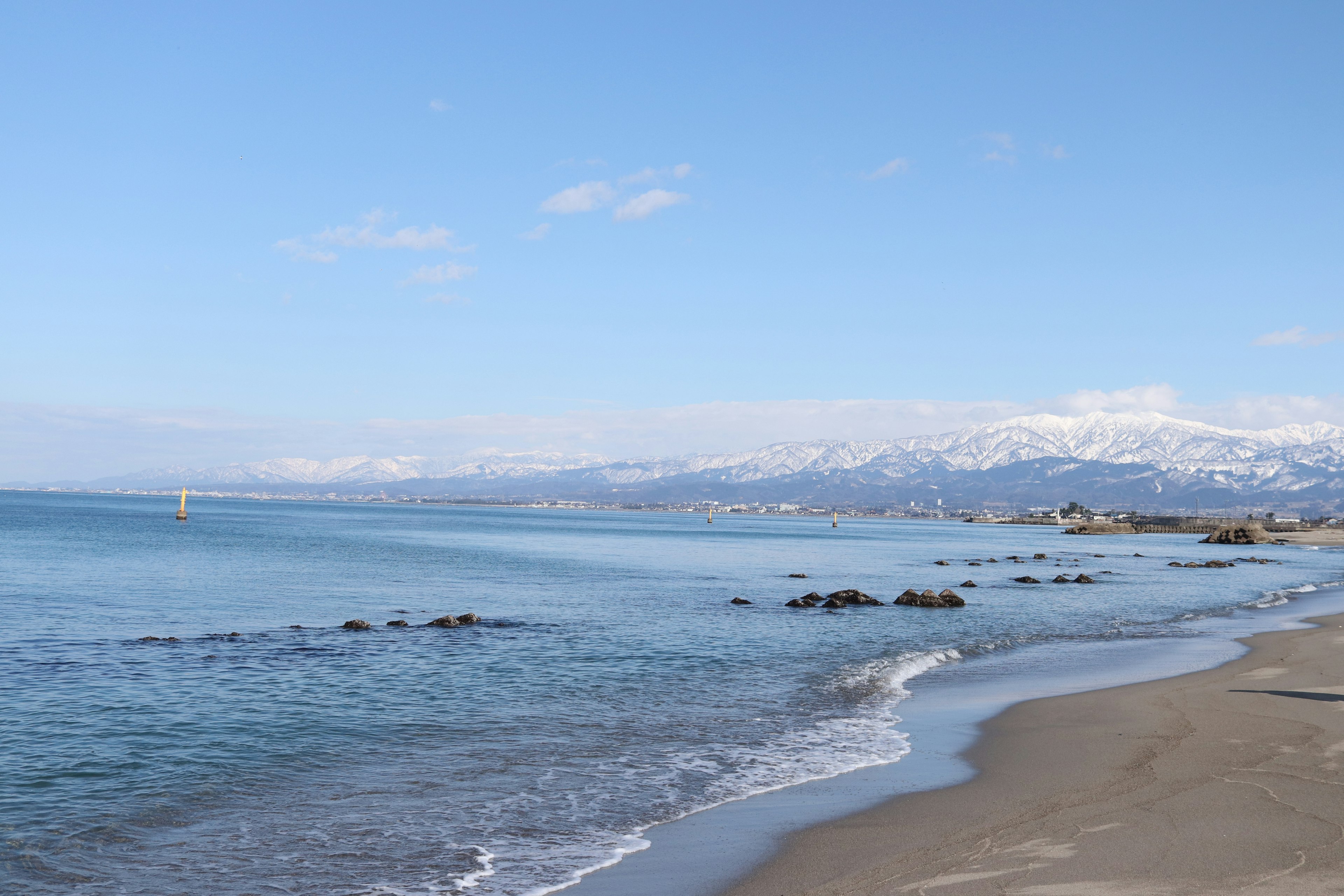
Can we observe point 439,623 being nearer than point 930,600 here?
Yes

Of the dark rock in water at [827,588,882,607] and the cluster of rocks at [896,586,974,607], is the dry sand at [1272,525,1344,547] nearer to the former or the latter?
the cluster of rocks at [896,586,974,607]

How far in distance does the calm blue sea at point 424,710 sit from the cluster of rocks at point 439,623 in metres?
0.79

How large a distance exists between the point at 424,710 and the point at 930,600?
91.7ft

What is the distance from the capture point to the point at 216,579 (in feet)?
156

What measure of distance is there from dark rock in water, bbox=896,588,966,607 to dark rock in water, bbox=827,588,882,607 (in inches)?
46.3

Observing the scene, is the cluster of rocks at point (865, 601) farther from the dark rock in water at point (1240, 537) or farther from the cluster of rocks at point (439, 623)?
the dark rock in water at point (1240, 537)

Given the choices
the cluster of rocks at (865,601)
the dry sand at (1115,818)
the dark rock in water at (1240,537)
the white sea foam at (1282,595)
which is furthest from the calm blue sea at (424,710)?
the dark rock in water at (1240,537)

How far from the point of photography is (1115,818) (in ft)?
35.2

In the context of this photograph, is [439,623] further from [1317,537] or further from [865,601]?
[1317,537]

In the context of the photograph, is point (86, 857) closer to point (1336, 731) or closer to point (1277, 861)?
point (1277, 861)

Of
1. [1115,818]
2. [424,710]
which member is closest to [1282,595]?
[1115,818]

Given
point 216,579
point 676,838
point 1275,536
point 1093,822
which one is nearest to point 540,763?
point 676,838

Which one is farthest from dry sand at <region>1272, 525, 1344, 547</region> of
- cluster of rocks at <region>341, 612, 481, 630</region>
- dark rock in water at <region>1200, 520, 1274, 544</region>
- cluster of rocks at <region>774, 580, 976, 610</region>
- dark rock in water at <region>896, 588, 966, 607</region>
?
cluster of rocks at <region>341, 612, 481, 630</region>

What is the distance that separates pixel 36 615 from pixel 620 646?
813 inches
